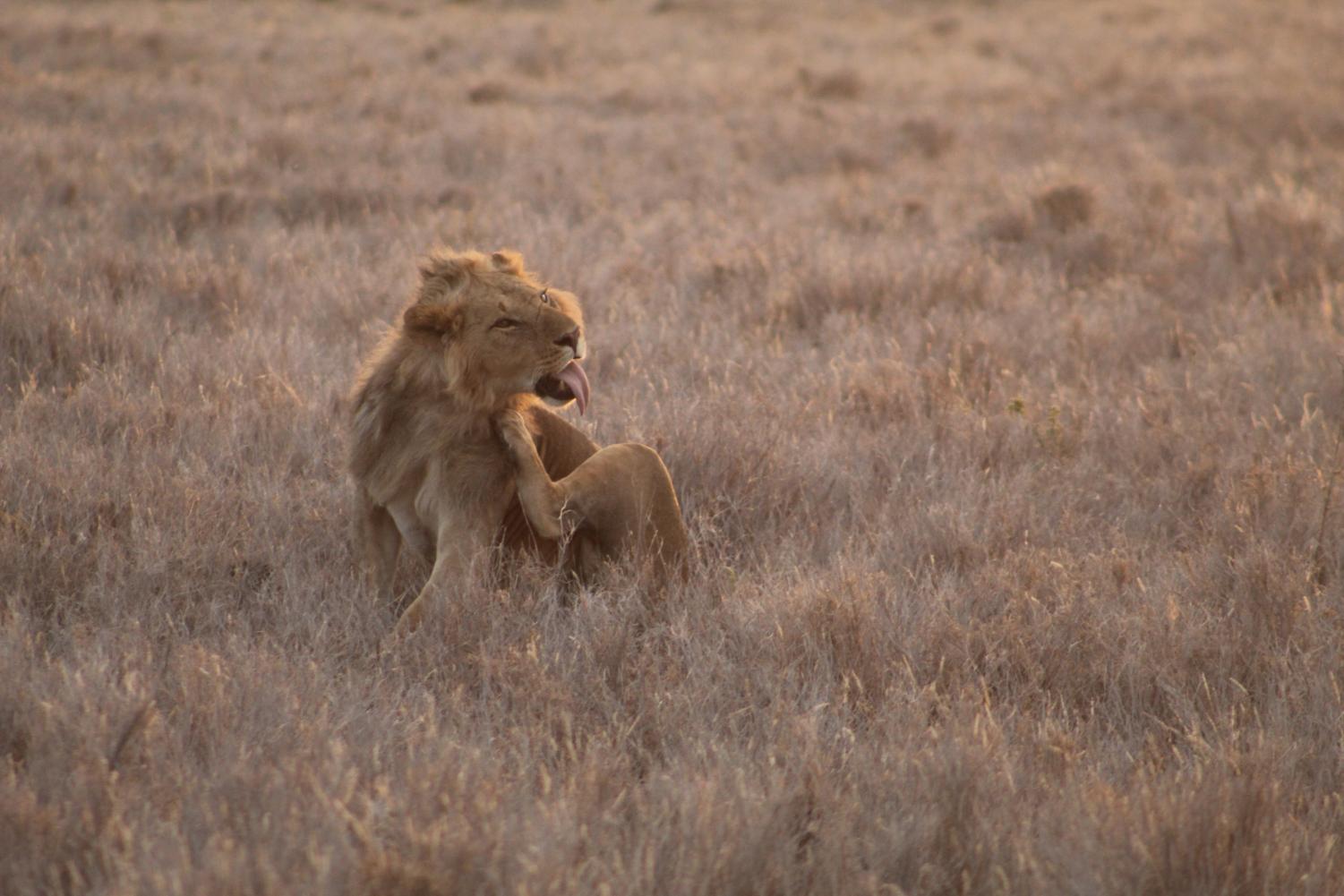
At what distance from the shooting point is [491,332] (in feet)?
11.9

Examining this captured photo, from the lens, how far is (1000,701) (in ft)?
11.4

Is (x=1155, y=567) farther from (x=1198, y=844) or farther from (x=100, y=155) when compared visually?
(x=100, y=155)

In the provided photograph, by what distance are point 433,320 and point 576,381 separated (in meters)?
0.47

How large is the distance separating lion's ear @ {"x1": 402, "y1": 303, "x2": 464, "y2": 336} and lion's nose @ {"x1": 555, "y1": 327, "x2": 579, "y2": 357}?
0.30 metres

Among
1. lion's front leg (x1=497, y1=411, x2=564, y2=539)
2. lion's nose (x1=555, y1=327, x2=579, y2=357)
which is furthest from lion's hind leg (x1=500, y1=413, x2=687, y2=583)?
lion's nose (x1=555, y1=327, x2=579, y2=357)

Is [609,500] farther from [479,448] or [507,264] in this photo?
[507,264]

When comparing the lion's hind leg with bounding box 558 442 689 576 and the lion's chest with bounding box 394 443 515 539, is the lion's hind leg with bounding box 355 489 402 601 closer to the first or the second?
the lion's chest with bounding box 394 443 515 539

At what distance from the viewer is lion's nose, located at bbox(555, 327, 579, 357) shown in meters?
3.71

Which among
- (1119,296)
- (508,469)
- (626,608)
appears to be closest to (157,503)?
(508,469)

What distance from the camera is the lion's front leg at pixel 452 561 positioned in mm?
3443

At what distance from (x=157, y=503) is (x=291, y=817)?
206 centimetres

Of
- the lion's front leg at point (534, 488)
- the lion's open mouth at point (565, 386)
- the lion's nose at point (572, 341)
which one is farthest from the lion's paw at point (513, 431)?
the lion's nose at point (572, 341)

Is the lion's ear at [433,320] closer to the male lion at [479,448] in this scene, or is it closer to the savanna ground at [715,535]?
the male lion at [479,448]

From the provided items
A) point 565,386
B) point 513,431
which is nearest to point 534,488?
point 513,431
